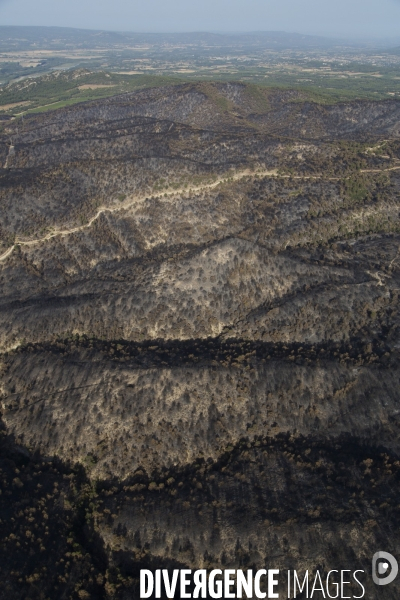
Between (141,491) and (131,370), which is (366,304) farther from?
(141,491)

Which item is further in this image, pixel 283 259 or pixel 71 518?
pixel 283 259

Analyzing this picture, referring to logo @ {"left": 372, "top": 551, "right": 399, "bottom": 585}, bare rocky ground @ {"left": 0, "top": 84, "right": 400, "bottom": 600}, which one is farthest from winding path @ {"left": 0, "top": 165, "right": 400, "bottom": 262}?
logo @ {"left": 372, "top": 551, "right": 399, "bottom": 585}

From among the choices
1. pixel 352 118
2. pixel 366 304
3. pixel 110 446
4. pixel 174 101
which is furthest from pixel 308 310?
pixel 174 101

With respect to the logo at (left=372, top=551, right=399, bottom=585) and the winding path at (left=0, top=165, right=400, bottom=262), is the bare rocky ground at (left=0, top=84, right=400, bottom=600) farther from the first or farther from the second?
the logo at (left=372, top=551, right=399, bottom=585)

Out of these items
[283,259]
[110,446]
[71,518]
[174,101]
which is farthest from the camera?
[174,101]

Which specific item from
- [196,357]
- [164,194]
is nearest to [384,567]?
[196,357]

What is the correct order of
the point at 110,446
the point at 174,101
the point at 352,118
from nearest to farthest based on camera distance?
the point at 110,446 < the point at 352,118 < the point at 174,101
